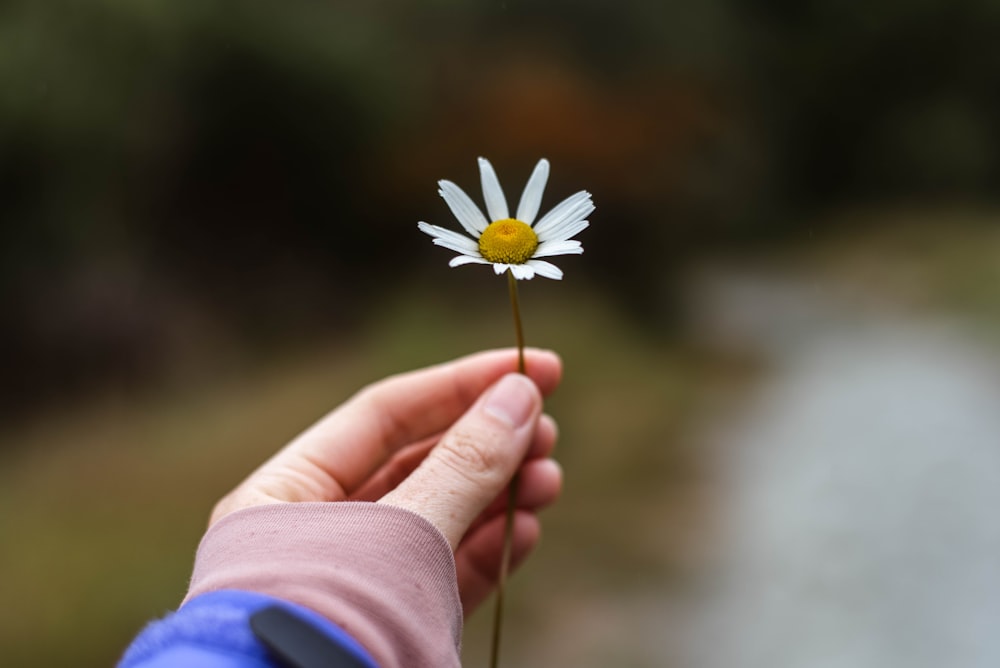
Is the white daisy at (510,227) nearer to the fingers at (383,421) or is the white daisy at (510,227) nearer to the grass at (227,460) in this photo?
the fingers at (383,421)

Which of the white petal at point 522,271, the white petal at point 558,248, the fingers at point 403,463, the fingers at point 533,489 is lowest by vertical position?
the fingers at point 533,489

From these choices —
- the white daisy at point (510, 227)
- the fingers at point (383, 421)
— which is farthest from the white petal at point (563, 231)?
the fingers at point (383, 421)

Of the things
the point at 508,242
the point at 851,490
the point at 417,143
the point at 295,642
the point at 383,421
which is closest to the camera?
the point at 295,642

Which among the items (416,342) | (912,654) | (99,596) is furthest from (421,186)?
(912,654)

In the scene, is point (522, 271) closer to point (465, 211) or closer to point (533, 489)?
point (465, 211)

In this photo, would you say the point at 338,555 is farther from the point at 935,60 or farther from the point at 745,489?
the point at 935,60

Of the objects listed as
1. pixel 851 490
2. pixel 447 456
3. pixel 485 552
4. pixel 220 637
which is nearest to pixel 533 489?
pixel 485 552
